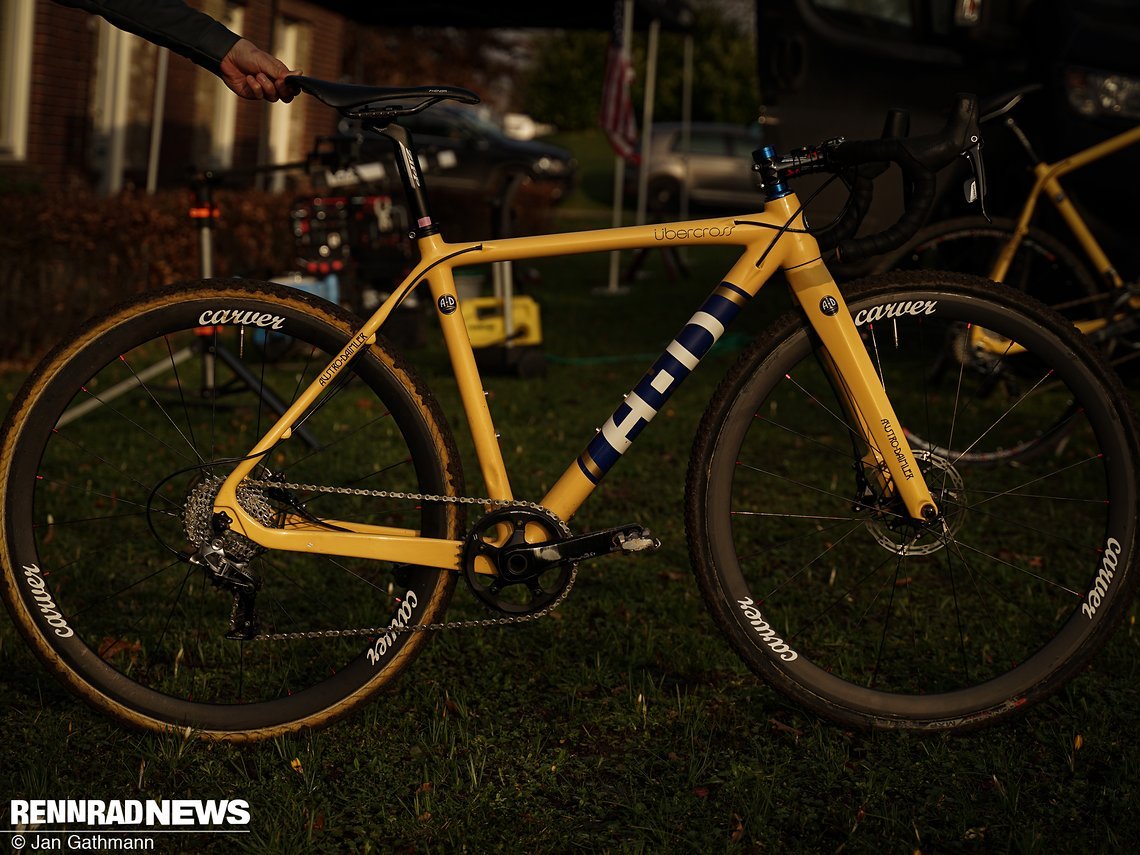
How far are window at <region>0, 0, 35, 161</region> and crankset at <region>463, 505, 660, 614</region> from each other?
35.4 feet

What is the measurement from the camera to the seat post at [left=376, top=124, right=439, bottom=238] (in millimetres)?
2869

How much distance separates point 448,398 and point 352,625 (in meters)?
3.73

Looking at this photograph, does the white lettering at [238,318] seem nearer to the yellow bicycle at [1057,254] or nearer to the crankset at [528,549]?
the crankset at [528,549]

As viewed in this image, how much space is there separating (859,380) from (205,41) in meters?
1.70

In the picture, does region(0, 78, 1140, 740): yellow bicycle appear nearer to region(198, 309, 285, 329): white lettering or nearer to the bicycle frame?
region(198, 309, 285, 329): white lettering

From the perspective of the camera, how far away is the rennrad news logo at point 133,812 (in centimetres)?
262

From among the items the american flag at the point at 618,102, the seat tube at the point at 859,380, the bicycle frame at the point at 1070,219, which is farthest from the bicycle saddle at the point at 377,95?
the american flag at the point at 618,102

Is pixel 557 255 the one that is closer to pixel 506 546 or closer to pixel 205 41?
pixel 506 546

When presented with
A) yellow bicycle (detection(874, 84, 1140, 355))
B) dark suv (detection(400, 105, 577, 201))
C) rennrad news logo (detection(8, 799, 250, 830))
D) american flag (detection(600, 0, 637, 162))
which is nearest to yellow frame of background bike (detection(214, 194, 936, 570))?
rennrad news logo (detection(8, 799, 250, 830))

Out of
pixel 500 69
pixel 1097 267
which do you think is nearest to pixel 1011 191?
pixel 1097 267

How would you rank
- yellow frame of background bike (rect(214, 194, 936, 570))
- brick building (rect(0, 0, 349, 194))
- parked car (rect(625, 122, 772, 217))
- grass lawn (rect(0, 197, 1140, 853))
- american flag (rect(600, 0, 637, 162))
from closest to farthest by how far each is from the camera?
grass lawn (rect(0, 197, 1140, 853)) < yellow frame of background bike (rect(214, 194, 936, 570)) < brick building (rect(0, 0, 349, 194)) < american flag (rect(600, 0, 637, 162)) < parked car (rect(625, 122, 772, 217))

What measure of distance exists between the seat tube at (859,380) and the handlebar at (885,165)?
97 millimetres

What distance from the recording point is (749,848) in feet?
8.39

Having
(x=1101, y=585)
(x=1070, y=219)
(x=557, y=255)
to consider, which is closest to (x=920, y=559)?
(x=1101, y=585)
